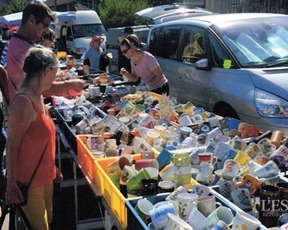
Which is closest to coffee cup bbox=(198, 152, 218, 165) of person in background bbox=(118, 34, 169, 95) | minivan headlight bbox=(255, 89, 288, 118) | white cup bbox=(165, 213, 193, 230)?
white cup bbox=(165, 213, 193, 230)

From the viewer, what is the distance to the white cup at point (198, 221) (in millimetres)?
1914

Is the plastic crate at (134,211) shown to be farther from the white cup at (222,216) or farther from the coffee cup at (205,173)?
the coffee cup at (205,173)

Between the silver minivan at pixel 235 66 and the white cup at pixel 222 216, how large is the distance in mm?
2678

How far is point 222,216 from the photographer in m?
2.02

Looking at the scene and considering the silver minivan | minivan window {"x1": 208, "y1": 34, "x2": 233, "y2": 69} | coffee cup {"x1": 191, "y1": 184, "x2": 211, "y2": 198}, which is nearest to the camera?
coffee cup {"x1": 191, "y1": 184, "x2": 211, "y2": 198}

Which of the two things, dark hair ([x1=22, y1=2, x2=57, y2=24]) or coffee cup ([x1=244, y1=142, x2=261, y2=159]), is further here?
dark hair ([x1=22, y1=2, x2=57, y2=24])

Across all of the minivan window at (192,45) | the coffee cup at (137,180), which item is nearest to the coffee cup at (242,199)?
the coffee cup at (137,180)

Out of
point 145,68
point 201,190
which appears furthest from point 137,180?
point 145,68

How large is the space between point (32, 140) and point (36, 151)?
0.08 m

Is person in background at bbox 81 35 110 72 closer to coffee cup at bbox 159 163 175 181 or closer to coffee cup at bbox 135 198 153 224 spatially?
coffee cup at bbox 159 163 175 181

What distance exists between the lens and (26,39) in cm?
386

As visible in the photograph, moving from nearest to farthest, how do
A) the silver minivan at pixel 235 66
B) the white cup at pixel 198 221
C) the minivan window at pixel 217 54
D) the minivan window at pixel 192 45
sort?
the white cup at pixel 198 221 < the silver minivan at pixel 235 66 < the minivan window at pixel 217 54 < the minivan window at pixel 192 45

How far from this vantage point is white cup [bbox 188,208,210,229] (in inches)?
75.4

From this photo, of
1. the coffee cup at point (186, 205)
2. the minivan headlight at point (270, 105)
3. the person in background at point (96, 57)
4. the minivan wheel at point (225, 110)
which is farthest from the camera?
the person in background at point (96, 57)
